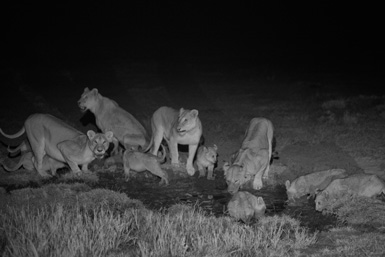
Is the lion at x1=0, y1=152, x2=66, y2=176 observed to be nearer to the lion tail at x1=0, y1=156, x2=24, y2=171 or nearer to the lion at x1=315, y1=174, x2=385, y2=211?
the lion tail at x1=0, y1=156, x2=24, y2=171

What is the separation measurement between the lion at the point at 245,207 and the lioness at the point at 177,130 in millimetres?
3017

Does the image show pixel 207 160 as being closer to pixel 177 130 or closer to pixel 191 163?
pixel 191 163

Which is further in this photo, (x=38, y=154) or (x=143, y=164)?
(x=38, y=154)

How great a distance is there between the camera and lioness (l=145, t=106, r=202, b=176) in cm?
1234

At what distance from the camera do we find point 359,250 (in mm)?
7555

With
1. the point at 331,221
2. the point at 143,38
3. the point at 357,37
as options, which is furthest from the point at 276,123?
the point at 357,37

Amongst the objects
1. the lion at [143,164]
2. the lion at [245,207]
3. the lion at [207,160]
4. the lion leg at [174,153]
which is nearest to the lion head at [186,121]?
the lion leg at [174,153]

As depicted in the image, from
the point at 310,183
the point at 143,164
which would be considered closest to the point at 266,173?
the point at 310,183

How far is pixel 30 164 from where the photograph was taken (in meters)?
12.6

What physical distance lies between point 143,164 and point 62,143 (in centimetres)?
176

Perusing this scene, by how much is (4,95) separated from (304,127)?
37.6 ft

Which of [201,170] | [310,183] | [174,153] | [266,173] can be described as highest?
[174,153]

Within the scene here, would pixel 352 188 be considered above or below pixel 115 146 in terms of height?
below

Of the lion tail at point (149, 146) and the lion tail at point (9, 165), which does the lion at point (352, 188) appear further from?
the lion tail at point (9, 165)
